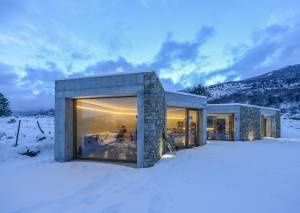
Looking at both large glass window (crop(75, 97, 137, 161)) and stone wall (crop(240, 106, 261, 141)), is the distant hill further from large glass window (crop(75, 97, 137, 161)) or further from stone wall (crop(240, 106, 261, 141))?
large glass window (crop(75, 97, 137, 161))

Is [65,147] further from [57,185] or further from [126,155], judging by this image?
[57,185]

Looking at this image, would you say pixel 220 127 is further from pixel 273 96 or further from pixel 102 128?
pixel 273 96

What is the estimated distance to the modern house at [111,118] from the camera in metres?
9.64

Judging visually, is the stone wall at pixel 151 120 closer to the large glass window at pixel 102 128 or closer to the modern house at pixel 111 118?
the modern house at pixel 111 118

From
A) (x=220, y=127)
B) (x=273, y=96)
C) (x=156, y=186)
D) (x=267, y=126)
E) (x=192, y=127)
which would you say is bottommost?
(x=156, y=186)

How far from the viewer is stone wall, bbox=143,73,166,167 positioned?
960 centimetres

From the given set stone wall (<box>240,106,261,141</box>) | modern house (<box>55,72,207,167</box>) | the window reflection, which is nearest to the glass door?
the window reflection

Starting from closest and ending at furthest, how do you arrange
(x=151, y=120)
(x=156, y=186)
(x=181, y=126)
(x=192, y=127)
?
(x=156, y=186) → (x=151, y=120) → (x=181, y=126) → (x=192, y=127)

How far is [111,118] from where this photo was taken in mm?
11375

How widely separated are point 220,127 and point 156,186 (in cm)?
1542

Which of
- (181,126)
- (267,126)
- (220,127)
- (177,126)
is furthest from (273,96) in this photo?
(177,126)

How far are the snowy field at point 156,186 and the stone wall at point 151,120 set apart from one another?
1.59 ft

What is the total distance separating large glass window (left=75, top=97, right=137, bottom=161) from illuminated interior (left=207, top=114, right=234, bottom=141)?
1183 centimetres

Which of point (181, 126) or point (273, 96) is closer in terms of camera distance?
point (181, 126)
